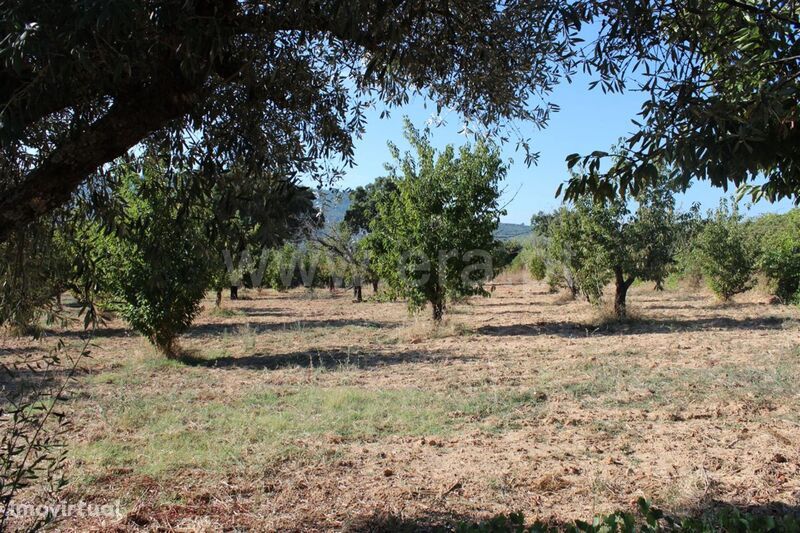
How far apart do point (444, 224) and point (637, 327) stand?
590cm

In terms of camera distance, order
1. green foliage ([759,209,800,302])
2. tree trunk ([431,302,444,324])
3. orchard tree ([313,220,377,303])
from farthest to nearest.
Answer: orchard tree ([313,220,377,303]) → green foliage ([759,209,800,302]) → tree trunk ([431,302,444,324])

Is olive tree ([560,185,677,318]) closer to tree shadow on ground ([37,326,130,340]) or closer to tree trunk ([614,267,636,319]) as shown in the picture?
tree trunk ([614,267,636,319])

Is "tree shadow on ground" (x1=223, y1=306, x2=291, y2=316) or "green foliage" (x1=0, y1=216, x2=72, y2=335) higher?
"green foliage" (x1=0, y1=216, x2=72, y2=335)

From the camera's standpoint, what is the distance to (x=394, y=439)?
571 centimetres

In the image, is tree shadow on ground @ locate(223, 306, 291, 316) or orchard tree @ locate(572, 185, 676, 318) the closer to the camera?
orchard tree @ locate(572, 185, 676, 318)

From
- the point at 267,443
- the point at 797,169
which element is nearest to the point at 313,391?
the point at 267,443

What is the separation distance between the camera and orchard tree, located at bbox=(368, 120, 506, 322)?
14695 mm

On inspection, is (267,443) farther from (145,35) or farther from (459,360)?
(459,360)

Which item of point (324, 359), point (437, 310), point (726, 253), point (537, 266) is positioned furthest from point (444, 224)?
point (537, 266)

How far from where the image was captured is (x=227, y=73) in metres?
3.03

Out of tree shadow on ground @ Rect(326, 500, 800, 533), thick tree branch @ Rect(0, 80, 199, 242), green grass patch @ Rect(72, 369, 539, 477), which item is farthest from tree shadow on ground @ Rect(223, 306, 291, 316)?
thick tree branch @ Rect(0, 80, 199, 242)

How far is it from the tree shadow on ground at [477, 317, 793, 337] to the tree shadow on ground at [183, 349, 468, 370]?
12.7 feet

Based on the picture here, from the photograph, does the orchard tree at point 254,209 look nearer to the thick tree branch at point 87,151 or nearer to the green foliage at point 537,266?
the thick tree branch at point 87,151

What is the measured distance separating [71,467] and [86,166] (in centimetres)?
346
